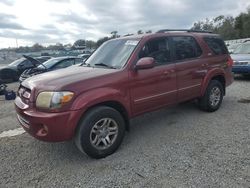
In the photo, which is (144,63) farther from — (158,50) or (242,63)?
(242,63)

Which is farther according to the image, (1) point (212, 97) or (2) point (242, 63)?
(2) point (242, 63)

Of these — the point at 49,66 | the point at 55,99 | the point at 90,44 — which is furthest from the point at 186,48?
the point at 90,44

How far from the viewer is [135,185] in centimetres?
312

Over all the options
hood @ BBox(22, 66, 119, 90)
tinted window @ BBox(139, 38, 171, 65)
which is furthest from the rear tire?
hood @ BBox(22, 66, 119, 90)

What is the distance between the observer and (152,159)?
3.76 metres

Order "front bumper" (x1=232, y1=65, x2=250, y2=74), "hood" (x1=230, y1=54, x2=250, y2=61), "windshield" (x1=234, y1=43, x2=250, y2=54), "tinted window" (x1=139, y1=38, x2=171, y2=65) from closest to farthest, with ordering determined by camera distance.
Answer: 1. "tinted window" (x1=139, y1=38, x2=171, y2=65)
2. "front bumper" (x1=232, y1=65, x2=250, y2=74)
3. "hood" (x1=230, y1=54, x2=250, y2=61)
4. "windshield" (x1=234, y1=43, x2=250, y2=54)

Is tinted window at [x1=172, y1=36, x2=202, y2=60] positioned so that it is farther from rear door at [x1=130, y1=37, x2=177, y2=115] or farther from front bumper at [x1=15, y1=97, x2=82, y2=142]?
front bumper at [x1=15, y1=97, x2=82, y2=142]

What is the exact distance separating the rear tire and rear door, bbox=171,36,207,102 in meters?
0.32

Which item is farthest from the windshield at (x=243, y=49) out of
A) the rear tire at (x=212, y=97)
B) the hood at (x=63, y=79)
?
the hood at (x=63, y=79)

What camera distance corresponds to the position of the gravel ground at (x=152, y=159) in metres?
3.23

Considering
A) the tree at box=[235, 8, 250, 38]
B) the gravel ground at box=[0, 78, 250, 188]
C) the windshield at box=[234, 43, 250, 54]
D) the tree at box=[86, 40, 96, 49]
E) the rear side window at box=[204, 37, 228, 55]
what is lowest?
the gravel ground at box=[0, 78, 250, 188]

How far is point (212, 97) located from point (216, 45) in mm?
1255

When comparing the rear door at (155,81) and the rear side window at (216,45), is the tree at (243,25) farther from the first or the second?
the rear door at (155,81)

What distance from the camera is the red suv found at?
348 centimetres
